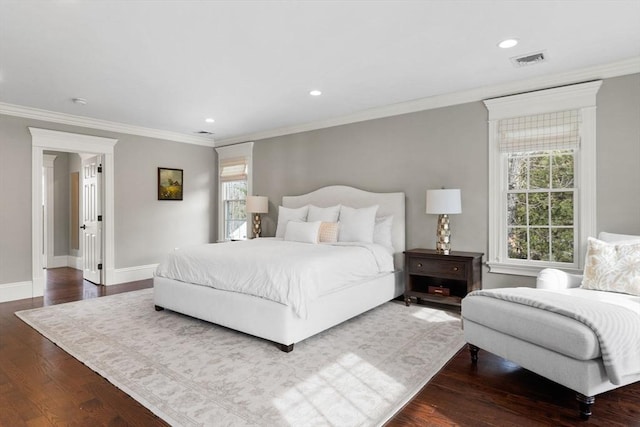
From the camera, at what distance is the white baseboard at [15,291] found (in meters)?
4.68

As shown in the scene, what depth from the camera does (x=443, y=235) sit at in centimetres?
418

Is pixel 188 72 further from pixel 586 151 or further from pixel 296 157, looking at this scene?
pixel 586 151

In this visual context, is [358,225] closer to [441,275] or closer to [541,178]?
[441,275]

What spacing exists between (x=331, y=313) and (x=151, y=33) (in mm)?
2755

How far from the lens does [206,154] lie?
6.97m

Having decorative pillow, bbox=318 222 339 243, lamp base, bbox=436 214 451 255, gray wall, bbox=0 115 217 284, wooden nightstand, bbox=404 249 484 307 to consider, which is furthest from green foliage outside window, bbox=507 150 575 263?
gray wall, bbox=0 115 217 284

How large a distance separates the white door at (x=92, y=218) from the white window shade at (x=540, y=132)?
5762 millimetres

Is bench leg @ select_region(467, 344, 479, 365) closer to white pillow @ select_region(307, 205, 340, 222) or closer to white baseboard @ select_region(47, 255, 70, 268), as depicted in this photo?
white pillow @ select_region(307, 205, 340, 222)

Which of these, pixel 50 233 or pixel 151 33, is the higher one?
pixel 151 33

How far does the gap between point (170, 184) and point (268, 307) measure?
13.9ft

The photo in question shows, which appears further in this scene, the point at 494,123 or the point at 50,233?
the point at 50,233

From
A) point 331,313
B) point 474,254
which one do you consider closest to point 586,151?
point 474,254

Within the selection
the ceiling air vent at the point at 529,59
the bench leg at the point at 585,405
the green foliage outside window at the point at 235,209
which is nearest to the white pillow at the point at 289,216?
the green foliage outside window at the point at 235,209

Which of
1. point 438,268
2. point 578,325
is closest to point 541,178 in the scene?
point 438,268
